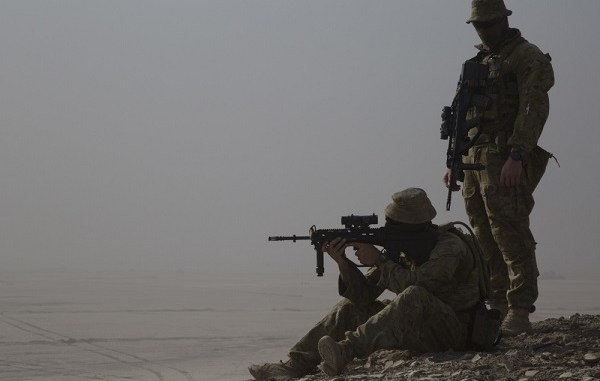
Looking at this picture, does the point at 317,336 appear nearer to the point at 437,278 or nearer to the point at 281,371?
the point at 281,371

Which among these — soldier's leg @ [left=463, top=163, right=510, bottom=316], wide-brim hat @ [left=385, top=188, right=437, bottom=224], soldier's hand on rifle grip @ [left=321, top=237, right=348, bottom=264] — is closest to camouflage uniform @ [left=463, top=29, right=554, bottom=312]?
soldier's leg @ [left=463, top=163, right=510, bottom=316]

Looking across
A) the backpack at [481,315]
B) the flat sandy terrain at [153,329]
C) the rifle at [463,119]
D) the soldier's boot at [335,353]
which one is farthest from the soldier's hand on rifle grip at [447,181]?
the flat sandy terrain at [153,329]

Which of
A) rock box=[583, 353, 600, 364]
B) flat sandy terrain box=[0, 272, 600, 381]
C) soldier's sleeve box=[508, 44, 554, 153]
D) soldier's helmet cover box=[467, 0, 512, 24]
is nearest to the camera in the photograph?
rock box=[583, 353, 600, 364]

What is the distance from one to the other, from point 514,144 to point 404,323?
69.3 inches

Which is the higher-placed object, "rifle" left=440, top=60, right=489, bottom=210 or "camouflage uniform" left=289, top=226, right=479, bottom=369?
"rifle" left=440, top=60, right=489, bottom=210

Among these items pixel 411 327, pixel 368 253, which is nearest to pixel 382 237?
pixel 368 253

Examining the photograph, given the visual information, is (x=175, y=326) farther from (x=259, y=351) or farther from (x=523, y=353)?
(x=523, y=353)

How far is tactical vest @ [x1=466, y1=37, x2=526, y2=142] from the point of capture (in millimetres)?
8555

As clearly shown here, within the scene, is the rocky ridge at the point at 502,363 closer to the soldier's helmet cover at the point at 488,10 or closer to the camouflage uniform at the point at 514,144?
the camouflage uniform at the point at 514,144

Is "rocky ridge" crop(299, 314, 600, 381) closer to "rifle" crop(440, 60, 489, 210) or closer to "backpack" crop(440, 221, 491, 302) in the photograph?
"backpack" crop(440, 221, 491, 302)

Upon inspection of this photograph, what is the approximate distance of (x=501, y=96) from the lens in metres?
8.56

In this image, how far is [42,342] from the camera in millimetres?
23375

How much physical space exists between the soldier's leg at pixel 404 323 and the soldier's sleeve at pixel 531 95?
154cm

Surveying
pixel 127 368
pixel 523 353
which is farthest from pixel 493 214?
pixel 127 368
